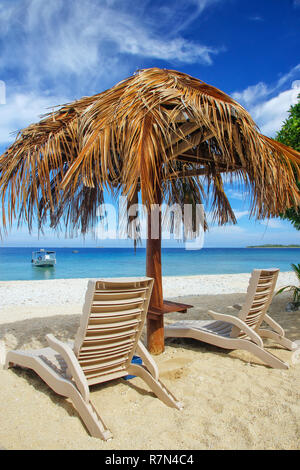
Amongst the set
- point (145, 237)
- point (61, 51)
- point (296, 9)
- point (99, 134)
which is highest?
point (296, 9)

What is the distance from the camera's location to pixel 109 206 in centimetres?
411

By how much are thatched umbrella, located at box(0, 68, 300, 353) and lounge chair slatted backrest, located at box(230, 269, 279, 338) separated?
0.74 metres

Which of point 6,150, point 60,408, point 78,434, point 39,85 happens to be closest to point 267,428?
point 78,434

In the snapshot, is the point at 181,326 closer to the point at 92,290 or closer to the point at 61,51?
the point at 92,290

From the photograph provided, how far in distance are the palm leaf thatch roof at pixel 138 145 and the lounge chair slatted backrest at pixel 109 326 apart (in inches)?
32.1

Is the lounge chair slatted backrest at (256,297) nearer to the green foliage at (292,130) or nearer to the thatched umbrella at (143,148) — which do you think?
the thatched umbrella at (143,148)

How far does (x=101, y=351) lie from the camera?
2297 millimetres

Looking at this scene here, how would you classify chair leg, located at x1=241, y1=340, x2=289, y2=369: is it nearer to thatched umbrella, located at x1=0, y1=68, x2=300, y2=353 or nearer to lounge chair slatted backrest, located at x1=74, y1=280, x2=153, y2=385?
thatched umbrella, located at x1=0, y1=68, x2=300, y2=353

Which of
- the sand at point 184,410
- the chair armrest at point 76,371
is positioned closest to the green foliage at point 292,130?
the sand at point 184,410

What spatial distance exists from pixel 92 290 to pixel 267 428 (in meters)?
1.53

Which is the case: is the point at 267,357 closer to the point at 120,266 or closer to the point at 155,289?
the point at 155,289

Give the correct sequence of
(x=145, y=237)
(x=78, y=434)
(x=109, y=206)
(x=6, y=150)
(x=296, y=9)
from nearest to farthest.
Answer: (x=78, y=434), (x=6, y=150), (x=145, y=237), (x=109, y=206), (x=296, y=9)

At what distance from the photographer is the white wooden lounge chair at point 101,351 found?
204cm

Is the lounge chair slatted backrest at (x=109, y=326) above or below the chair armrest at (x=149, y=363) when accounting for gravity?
above
